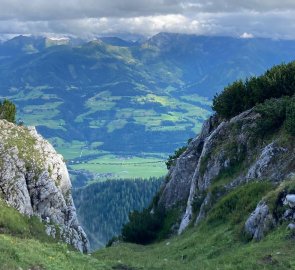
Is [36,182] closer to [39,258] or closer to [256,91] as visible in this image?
[256,91]

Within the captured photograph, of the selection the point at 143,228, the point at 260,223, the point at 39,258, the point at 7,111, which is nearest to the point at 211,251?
the point at 260,223

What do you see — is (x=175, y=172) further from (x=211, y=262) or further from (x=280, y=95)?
(x=211, y=262)

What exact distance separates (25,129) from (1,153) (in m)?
8.78

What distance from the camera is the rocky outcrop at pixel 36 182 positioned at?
202 feet

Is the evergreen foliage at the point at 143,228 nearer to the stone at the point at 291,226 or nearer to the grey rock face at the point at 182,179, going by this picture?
the grey rock face at the point at 182,179

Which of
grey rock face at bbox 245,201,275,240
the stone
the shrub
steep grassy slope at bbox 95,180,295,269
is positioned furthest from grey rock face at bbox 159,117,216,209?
the stone

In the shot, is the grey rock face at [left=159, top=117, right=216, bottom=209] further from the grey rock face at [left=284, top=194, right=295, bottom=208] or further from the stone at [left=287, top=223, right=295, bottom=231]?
the stone at [left=287, top=223, right=295, bottom=231]

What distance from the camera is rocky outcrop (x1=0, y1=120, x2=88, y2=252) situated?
6147 cm

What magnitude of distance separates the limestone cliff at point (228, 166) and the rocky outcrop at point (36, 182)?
44.8 ft

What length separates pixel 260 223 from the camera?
31609 millimetres

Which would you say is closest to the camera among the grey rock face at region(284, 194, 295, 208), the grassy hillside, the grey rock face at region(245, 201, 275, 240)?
the grassy hillside

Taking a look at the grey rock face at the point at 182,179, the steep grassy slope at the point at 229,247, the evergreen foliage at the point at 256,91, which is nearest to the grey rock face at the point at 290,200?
the steep grassy slope at the point at 229,247

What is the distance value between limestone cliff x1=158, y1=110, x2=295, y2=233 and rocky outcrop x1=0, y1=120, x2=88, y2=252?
13.7 meters

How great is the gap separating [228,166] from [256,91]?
13.3 m
